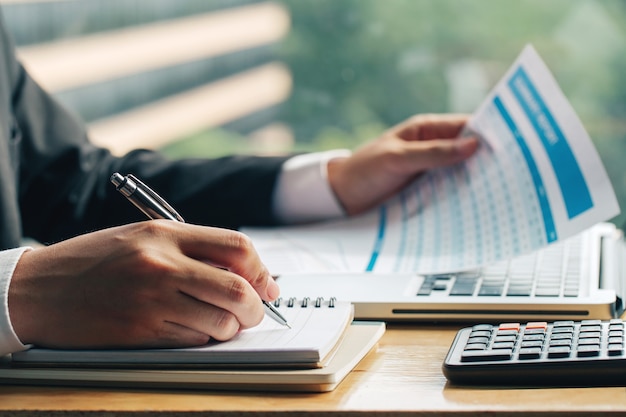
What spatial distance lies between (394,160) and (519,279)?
287mm

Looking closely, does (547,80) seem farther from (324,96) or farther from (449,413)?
(324,96)

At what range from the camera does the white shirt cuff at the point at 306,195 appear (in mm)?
1065

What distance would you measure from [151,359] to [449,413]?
20 cm

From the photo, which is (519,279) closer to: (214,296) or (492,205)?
(492,205)

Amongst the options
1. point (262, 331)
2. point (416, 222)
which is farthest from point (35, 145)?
point (262, 331)

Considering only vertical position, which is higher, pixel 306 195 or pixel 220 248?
pixel 220 248

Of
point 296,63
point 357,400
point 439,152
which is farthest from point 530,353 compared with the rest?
point 296,63

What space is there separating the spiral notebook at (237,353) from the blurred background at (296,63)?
91cm

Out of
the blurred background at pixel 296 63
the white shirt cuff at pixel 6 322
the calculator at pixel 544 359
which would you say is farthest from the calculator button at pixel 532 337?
the blurred background at pixel 296 63

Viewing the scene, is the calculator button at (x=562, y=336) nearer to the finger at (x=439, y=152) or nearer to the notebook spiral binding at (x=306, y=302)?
the notebook spiral binding at (x=306, y=302)

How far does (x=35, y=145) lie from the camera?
3.72ft

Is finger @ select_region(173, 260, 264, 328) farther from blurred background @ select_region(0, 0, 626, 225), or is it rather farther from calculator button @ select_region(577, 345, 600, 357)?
blurred background @ select_region(0, 0, 626, 225)

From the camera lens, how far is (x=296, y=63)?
61.7 inches

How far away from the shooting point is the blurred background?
1398 mm
